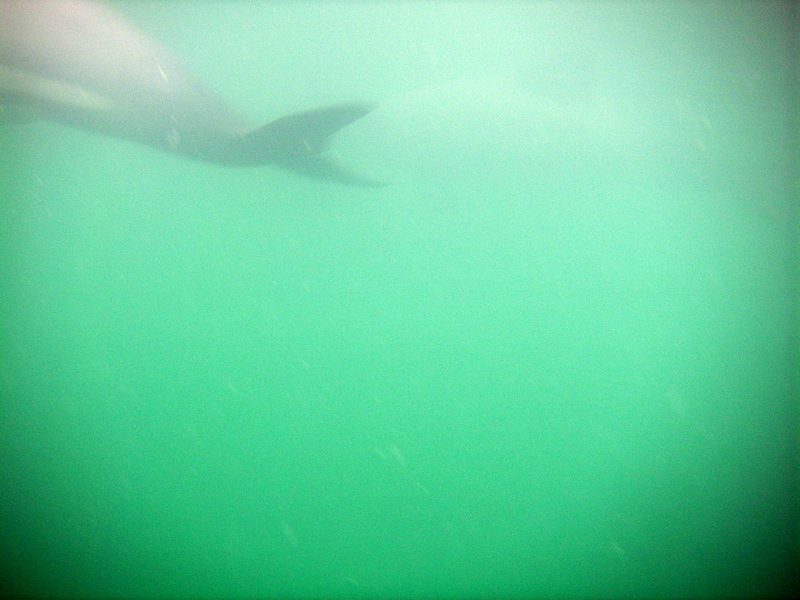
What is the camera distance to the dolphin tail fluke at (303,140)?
2324 mm

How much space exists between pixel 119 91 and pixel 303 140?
1031 mm

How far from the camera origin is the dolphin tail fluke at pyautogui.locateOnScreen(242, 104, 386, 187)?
2.32m

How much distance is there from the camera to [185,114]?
255 centimetres

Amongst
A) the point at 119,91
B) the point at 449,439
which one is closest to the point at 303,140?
the point at 119,91

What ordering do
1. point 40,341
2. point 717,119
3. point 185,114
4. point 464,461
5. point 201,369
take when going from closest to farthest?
point 185,114, point 40,341, point 717,119, point 464,461, point 201,369

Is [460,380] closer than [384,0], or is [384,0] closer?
[384,0]

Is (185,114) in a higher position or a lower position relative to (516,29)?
lower

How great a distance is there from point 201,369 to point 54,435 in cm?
676

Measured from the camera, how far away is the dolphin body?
7.61 ft

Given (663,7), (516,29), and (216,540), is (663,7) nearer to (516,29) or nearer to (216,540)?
(516,29)

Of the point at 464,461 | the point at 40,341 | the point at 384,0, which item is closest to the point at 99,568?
the point at 40,341

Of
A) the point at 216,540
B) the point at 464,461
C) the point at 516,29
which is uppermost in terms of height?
the point at 516,29

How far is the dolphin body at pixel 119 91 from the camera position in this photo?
2.32 m

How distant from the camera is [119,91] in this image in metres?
2.48
